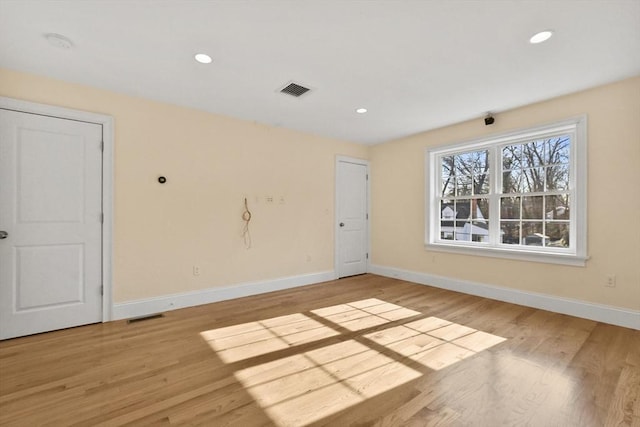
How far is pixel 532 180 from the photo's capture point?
3.74m

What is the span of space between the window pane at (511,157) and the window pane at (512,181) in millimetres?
81

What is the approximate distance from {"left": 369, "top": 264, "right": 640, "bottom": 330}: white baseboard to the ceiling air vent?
3.49m

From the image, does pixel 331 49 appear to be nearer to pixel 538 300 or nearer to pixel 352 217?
pixel 352 217

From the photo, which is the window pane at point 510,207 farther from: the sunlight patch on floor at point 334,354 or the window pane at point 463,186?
the sunlight patch on floor at point 334,354

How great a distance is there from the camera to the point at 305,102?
11.6ft

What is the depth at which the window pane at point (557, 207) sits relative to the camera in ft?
11.4

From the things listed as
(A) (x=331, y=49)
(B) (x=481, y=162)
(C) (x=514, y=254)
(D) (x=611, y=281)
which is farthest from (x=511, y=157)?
(A) (x=331, y=49)

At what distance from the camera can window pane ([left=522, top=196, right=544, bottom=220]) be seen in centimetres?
367

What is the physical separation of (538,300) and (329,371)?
3004 mm

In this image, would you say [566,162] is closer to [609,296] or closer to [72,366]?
[609,296]

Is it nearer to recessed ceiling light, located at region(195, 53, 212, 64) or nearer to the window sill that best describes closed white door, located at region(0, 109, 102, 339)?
recessed ceiling light, located at region(195, 53, 212, 64)

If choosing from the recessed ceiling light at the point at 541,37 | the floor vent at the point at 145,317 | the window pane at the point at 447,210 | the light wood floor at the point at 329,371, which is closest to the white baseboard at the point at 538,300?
the light wood floor at the point at 329,371

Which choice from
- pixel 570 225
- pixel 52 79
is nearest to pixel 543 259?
pixel 570 225

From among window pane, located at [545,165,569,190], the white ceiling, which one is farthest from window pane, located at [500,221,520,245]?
the white ceiling
